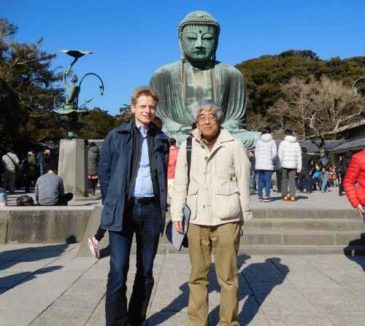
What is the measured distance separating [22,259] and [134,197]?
153 inches

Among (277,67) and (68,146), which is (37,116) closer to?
(68,146)

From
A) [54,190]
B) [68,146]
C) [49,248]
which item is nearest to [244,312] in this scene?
[49,248]

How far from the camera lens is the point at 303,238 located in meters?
7.39

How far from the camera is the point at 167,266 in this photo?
20.7 feet

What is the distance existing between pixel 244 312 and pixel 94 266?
2519 mm

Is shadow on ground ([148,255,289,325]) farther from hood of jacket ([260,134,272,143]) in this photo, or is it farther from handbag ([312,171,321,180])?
handbag ([312,171,321,180])

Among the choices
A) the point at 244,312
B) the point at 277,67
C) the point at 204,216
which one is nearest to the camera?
the point at 204,216

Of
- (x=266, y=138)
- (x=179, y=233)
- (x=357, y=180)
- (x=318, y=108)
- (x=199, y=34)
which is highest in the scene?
(x=318, y=108)

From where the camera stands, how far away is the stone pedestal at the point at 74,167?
13039 mm

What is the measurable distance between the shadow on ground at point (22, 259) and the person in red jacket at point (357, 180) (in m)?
3.62

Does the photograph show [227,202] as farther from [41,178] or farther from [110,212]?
[41,178]

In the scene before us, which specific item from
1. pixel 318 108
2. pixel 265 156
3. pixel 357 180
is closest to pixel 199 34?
pixel 265 156

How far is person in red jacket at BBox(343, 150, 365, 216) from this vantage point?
5105mm

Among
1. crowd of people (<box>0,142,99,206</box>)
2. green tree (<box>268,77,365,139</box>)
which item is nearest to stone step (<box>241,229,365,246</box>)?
crowd of people (<box>0,142,99,206</box>)
